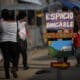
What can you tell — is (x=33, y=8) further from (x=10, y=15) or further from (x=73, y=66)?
(x=10, y=15)

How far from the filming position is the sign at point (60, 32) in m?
11.1

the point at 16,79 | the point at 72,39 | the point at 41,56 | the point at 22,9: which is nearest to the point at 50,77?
the point at 16,79

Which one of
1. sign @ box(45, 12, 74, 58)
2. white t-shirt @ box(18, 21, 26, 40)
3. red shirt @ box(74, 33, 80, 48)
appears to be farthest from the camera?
white t-shirt @ box(18, 21, 26, 40)

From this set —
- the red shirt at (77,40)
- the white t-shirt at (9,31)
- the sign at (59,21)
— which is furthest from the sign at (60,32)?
the white t-shirt at (9,31)

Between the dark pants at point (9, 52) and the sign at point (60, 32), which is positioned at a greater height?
the sign at point (60, 32)

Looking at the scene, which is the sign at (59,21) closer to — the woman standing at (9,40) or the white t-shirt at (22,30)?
the woman standing at (9,40)

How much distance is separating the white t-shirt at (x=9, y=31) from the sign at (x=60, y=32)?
1562 mm

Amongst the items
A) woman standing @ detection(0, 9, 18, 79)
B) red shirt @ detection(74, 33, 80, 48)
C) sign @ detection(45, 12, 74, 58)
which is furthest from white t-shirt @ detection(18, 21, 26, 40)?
sign @ detection(45, 12, 74, 58)

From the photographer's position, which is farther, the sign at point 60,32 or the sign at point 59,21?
the sign at point 59,21

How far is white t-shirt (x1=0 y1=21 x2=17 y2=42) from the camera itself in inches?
495

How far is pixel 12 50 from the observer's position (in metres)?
12.7

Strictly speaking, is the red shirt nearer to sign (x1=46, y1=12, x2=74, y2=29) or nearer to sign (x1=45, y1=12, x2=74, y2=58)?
sign (x1=45, y1=12, x2=74, y2=58)

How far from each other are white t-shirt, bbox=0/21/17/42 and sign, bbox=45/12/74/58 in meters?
1.56

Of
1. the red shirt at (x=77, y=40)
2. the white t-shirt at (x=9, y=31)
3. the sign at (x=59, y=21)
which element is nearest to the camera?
the sign at (x=59, y=21)
